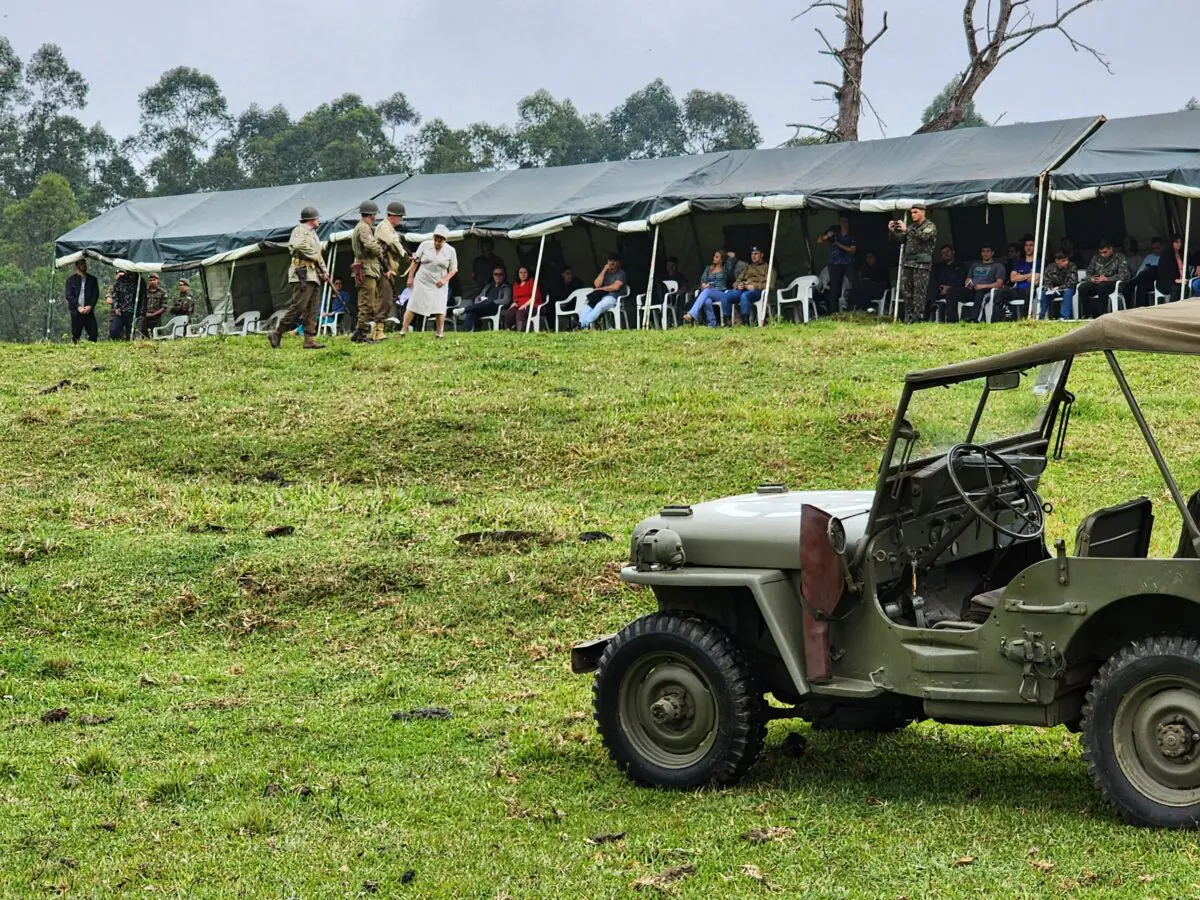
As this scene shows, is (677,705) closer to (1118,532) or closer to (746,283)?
(1118,532)

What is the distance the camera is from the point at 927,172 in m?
24.8

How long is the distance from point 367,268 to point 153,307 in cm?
893

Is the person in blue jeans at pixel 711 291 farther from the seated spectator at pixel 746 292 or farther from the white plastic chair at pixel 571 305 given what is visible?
the white plastic chair at pixel 571 305

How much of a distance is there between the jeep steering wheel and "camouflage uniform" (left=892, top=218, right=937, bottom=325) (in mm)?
16613

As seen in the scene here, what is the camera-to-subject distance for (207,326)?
31.1m

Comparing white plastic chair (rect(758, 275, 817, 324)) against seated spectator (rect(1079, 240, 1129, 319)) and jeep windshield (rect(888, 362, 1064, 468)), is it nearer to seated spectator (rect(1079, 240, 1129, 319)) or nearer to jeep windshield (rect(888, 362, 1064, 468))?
seated spectator (rect(1079, 240, 1129, 319))

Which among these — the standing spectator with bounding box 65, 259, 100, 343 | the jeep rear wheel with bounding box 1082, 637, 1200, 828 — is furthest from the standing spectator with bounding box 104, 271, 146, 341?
the jeep rear wheel with bounding box 1082, 637, 1200, 828

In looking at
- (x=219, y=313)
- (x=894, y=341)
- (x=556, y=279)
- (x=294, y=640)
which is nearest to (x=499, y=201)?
(x=556, y=279)

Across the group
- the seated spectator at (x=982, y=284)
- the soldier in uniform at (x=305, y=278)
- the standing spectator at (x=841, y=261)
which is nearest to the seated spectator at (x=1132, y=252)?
the seated spectator at (x=982, y=284)

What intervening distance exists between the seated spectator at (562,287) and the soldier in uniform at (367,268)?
5.77 meters

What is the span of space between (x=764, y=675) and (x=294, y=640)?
442 cm

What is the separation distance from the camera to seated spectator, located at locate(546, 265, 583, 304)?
91.5 feet

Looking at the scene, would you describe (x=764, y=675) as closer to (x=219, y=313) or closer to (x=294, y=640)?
(x=294, y=640)

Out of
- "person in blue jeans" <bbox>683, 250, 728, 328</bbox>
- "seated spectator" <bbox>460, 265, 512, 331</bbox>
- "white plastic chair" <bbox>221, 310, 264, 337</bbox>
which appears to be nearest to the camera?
"person in blue jeans" <bbox>683, 250, 728, 328</bbox>
